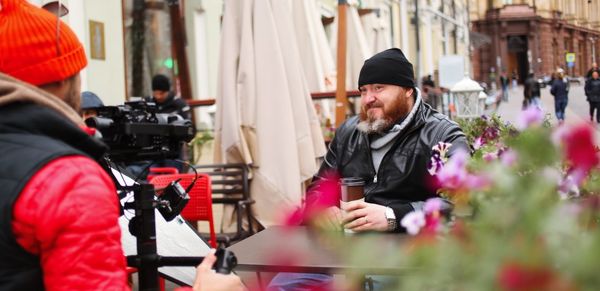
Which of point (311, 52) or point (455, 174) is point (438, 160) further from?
point (311, 52)

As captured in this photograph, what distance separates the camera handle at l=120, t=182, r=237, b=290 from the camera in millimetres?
2238

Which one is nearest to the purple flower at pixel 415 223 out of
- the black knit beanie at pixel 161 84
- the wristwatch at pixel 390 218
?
the wristwatch at pixel 390 218

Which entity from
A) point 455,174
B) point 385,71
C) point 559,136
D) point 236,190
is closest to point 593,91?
point 236,190

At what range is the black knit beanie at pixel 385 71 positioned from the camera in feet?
12.0

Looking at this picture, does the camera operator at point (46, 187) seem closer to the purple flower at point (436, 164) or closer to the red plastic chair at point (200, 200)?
the purple flower at point (436, 164)

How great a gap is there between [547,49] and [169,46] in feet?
146

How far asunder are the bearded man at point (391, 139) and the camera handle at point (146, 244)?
111 centimetres

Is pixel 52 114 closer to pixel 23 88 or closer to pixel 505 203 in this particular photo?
pixel 23 88

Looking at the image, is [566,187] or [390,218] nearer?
[566,187]

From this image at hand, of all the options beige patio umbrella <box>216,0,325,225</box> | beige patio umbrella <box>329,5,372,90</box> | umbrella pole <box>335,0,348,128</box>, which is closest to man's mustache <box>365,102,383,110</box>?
beige patio umbrella <box>216,0,325,225</box>

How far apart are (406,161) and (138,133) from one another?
1468mm

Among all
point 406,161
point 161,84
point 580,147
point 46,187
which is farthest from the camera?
point 161,84

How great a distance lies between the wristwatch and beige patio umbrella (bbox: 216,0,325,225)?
2.79 metres

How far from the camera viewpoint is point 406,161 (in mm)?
3463
